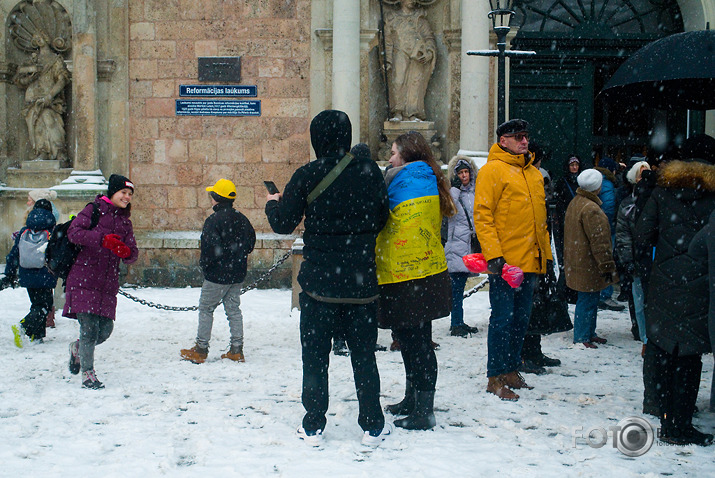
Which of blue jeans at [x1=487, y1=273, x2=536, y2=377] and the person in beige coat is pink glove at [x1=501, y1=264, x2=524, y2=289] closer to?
blue jeans at [x1=487, y1=273, x2=536, y2=377]

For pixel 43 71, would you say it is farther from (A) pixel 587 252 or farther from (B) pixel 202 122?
(A) pixel 587 252

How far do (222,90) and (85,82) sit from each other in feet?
6.81

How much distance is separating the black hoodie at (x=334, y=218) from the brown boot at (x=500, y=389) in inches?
60.3

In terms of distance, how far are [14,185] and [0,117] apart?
3.74 ft

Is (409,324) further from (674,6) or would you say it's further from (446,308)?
(674,6)

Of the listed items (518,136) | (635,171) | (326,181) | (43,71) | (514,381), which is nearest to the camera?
(326,181)

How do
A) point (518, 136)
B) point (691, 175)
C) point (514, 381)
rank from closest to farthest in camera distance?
point (691, 175) < point (518, 136) < point (514, 381)

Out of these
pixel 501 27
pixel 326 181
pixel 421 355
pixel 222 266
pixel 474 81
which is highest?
pixel 501 27

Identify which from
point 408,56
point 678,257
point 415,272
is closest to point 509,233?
point 415,272

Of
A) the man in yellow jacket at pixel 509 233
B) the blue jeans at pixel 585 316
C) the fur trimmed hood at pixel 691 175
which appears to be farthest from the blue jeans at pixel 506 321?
the blue jeans at pixel 585 316

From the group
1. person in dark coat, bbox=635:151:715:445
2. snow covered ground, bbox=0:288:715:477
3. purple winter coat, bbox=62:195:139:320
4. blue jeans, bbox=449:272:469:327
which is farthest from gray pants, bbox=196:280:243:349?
person in dark coat, bbox=635:151:715:445

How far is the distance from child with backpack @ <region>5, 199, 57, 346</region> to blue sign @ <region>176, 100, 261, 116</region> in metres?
4.55

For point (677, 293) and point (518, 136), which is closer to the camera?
point (677, 293)

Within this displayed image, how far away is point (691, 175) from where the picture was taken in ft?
14.5
